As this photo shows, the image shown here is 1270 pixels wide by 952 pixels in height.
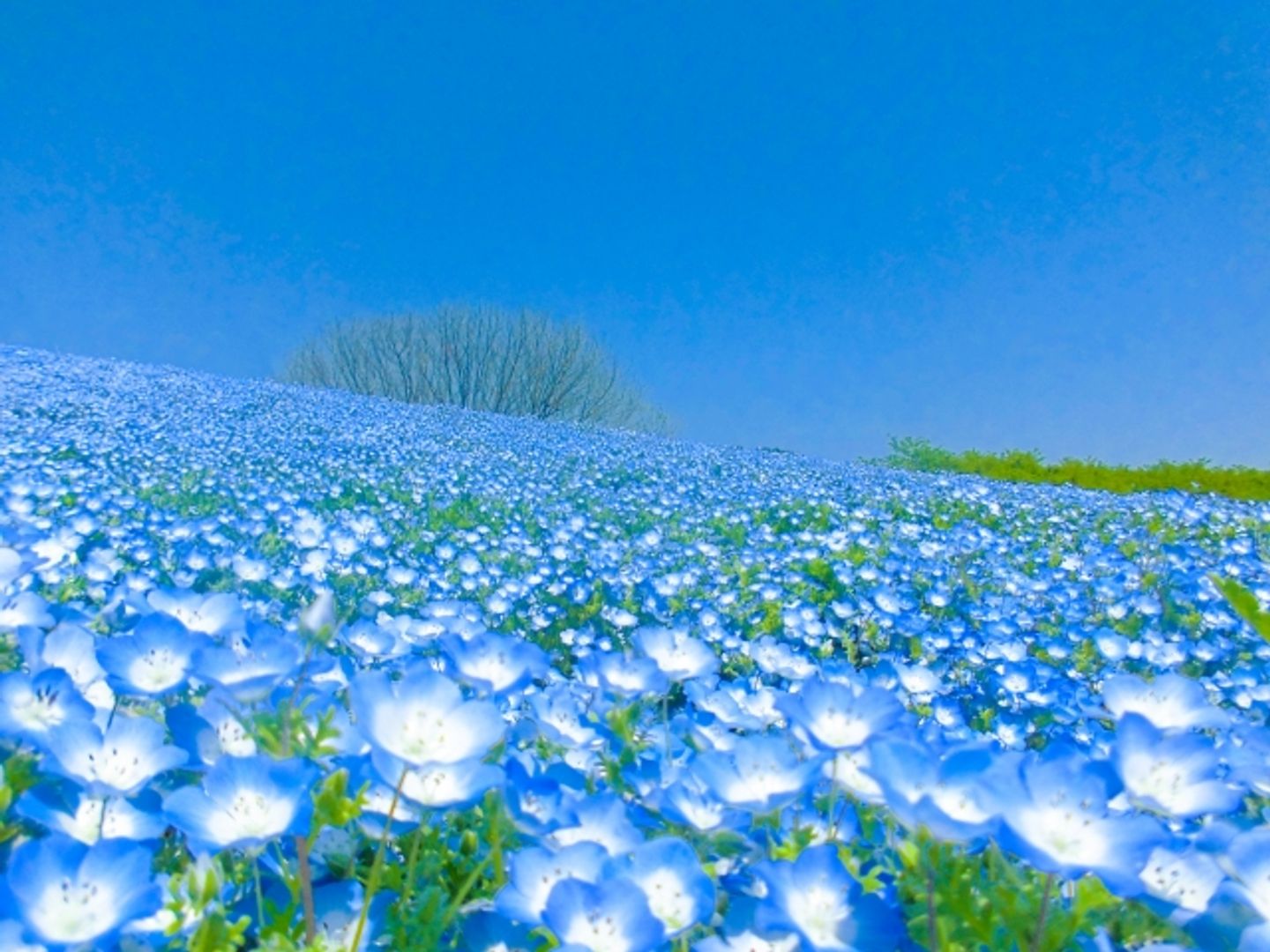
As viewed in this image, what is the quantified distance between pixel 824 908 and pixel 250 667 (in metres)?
0.64

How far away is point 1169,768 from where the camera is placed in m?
0.94

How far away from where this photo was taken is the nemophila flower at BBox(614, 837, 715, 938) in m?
0.88

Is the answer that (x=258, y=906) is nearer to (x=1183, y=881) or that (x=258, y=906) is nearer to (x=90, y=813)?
(x=90, y=813)

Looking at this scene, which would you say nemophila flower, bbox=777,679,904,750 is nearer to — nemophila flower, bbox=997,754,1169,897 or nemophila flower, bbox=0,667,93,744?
nemophila flower, bbox=997,754,1169,897

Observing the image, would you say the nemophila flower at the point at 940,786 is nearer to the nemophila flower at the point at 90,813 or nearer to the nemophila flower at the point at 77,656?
the nemophila flower at the point at 90,813

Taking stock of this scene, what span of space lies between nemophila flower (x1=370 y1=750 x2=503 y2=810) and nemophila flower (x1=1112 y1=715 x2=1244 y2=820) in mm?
627

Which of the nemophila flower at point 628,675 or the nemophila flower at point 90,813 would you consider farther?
the nemophila flower at point 628,675

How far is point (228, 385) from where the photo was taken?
64.6ft

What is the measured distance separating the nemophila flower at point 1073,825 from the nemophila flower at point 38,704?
93 centimetres

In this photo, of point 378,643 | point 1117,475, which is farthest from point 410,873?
point 1117,475

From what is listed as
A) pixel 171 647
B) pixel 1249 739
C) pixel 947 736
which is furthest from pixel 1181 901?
pixel 171 647

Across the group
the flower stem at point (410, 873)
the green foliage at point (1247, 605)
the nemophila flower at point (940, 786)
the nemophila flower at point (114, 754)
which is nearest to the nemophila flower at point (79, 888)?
the nemophila flower at point (114, 754)

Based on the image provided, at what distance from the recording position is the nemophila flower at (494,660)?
1212mm

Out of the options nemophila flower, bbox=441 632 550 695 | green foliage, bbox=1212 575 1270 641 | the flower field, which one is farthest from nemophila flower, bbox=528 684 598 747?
green foliage, bbox=1212 575 1270 641
